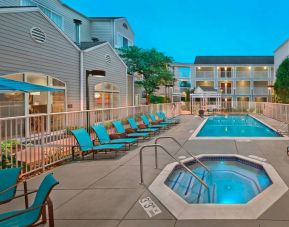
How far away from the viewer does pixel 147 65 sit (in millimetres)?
23516

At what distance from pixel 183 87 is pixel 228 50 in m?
129

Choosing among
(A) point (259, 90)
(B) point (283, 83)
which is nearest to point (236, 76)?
(A) point (259, 90)

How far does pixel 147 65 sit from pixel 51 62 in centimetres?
1136

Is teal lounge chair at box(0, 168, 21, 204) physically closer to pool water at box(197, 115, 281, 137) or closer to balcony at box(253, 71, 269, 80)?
pool water at box(197, 115, 281, 137)

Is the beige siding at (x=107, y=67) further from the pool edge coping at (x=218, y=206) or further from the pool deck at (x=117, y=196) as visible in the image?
the pool edge coping at (x=218, y=206)

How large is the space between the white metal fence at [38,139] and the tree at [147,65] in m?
13.7

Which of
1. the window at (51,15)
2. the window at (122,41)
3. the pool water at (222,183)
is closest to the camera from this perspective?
the pool water at (222,183)

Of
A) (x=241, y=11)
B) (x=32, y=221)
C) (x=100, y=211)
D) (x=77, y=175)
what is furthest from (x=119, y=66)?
(x=241, y=11)

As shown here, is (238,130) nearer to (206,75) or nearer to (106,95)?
(106,95)

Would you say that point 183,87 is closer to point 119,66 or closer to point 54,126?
point 119,66

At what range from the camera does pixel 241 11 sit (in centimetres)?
16275

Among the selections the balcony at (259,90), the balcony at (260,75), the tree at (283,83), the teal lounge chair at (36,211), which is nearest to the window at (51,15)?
the teal lounge chair at (36,211)

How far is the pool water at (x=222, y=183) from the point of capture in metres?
5.68

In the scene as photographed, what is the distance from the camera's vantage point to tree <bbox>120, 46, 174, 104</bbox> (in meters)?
23.2
